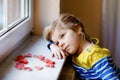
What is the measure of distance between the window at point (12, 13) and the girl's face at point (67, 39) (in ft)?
0.71

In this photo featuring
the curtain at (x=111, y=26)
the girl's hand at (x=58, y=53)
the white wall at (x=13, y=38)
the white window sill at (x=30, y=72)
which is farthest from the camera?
the curtain at (x=111, y=26)

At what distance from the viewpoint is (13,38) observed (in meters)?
1.31

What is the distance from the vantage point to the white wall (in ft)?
3.91

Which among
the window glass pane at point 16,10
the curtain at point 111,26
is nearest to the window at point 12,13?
the window glass pane at point 16,10

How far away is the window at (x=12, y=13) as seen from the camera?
1246 millimetres

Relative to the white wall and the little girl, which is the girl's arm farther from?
the white wall

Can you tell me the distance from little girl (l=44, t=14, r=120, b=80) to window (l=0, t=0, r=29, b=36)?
181 mm

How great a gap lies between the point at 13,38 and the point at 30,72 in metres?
0.28

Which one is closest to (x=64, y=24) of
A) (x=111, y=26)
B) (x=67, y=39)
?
(x=67, y=39)

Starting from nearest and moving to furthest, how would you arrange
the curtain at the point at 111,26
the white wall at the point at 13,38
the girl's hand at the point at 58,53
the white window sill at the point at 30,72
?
the white window sill at the point at 30,72, the white wall at the point at 13,38, the girl's hand at the point at 58,53, the curtain at the point at 111,26

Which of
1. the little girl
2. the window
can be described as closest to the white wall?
the window

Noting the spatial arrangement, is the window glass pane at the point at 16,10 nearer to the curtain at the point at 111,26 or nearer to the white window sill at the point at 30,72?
the white window sill at the point at 30,72

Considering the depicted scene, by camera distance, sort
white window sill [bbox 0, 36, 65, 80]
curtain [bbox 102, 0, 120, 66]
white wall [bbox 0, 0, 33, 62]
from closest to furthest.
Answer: white window sill [bbox 0, 36, 65, 80], white wall [bbox 0, 0, 33, 62], curtain [bbox 102, 0, 120, 66]

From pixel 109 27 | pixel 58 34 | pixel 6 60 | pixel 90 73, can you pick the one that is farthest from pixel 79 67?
pixel 109 27
